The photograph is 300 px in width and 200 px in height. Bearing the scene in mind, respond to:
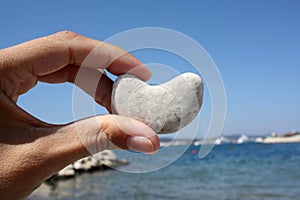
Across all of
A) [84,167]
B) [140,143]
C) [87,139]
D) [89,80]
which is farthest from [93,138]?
[84,167]

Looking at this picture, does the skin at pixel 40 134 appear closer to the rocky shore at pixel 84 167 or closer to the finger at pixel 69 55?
the finger at pixel 69 55

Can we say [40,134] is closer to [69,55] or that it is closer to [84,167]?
[69,55]

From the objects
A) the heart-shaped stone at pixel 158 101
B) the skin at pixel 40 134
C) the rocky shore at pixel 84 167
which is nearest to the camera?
the skin at pixel 40 134

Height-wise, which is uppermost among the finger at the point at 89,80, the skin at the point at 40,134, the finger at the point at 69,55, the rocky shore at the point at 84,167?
the finger at the point at 69,55

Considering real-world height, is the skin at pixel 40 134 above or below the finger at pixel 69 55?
below

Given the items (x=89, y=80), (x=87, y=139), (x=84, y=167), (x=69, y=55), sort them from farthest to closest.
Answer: (x=84, y=167) → (x=89, y=80) → (x=69, y=55) → (x=87, y=139)

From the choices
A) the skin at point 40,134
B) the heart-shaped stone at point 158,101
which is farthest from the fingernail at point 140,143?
the heart-shaped stone at point 158,101

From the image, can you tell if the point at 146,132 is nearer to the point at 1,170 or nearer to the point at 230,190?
the point at 1,170

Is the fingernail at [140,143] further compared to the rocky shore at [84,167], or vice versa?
the rocky shore at [84,167]

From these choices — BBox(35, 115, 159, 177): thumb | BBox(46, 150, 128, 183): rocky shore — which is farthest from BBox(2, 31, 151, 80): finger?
BBox(46, 150, 128, 183): rocky shore
